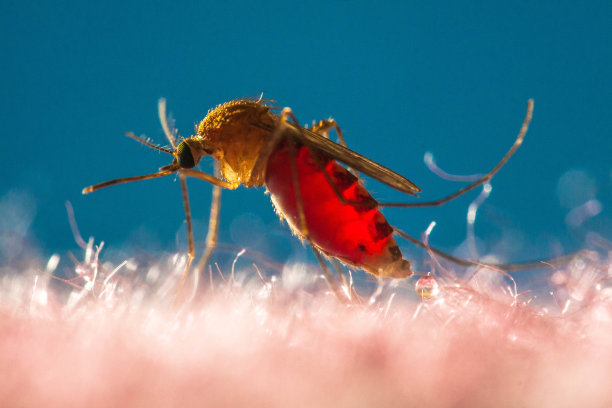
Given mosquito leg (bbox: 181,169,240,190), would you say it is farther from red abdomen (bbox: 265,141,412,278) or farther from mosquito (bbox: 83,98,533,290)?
red abdomen (bbox: 265,141,412,278)

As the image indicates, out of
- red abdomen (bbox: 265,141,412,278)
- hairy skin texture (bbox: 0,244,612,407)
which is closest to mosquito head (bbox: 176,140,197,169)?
red abdomen (bbox: 265,141,412,278)

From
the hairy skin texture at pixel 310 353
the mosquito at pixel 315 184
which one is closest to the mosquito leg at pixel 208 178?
the mosquito at pixel 315 184

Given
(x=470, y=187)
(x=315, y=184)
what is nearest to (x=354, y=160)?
(x=315, y=184)

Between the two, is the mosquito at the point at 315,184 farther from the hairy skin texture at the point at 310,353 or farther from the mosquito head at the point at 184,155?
the hairy skin texture at the point at 310,353

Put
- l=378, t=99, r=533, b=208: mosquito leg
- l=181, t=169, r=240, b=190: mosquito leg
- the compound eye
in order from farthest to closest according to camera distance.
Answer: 1. the compound eye
2. l=181, t=169, r=240, b=190: mosquito leg
3. l=378, t=99, r=533, b=208: mosquito leg

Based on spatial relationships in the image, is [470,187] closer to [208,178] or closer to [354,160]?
[354,160]

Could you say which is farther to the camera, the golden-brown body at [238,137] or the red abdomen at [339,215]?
the golden-brown body at [238,137]

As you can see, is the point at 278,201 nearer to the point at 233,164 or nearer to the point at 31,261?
the point at 233,164
